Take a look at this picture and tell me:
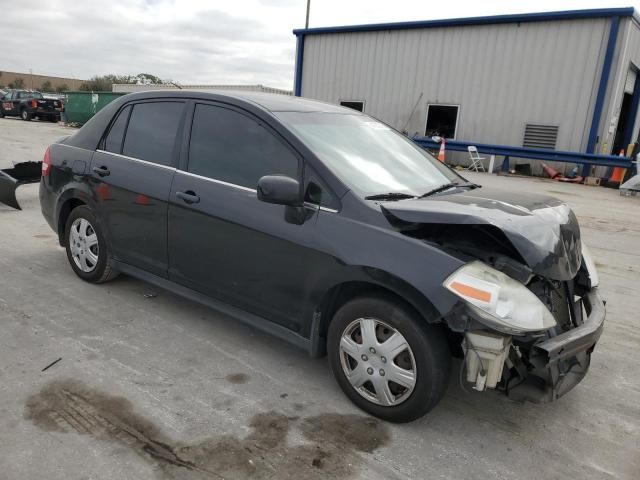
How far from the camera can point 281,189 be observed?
2.88 meters

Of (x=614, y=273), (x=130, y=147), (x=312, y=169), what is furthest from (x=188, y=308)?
(x=614, y=273)

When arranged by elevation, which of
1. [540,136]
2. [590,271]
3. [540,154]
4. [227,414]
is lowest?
[227,414]

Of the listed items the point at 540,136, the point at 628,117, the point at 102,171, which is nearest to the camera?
the point at 102,171

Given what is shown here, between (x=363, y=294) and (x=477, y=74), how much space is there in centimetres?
1704

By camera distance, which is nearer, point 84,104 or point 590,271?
point 590,271

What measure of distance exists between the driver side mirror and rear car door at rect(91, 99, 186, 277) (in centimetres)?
112

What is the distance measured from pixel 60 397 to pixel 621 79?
1816 cm

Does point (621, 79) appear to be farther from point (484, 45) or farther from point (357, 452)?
point (357, 452)

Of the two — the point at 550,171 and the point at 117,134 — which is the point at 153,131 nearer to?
the point at 117,134

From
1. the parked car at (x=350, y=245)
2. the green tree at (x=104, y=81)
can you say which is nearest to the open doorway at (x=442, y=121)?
the parked car at (x=350, y=245)

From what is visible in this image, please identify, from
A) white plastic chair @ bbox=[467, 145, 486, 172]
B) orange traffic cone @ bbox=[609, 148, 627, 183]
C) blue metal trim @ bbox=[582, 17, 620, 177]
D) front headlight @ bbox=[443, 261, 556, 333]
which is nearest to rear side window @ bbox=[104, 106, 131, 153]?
front headlight @ bbox=[443, 261, 556, 333]

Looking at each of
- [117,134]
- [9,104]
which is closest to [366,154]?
[117,134]

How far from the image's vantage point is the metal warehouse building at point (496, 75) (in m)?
15.9

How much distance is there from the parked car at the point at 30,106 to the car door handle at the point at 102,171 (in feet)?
100
